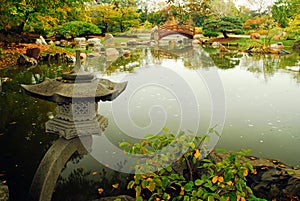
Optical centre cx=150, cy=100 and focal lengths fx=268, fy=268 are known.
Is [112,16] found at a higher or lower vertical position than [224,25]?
higher

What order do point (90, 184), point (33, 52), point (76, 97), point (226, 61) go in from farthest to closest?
1. point (226, 61)
2. point (33, 52)
3. point (90, 184)
4. point (76, 97)

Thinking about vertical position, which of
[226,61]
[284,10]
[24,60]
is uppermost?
[284,10]

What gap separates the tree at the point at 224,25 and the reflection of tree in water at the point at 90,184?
2345cm

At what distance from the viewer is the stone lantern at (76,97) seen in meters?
1.85

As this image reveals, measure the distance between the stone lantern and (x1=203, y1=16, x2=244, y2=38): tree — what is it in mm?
24142

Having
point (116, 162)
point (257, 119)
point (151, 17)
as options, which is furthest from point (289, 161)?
point (151, 17)

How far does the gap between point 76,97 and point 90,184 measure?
53.1 inches

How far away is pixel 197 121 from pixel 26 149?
2.66m

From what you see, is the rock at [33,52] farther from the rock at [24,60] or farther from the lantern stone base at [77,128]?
the lantern stone base at [77,128]

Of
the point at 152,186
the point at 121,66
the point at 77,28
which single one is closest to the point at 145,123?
the point at 152,186

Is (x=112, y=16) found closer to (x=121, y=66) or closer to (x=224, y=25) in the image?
(x=224, y=25)

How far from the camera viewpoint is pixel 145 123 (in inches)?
181

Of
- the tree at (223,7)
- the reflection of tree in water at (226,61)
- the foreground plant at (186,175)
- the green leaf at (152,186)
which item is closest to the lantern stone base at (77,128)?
the foreground plant at (186,175)

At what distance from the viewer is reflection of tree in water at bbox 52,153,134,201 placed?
8.62 ft
